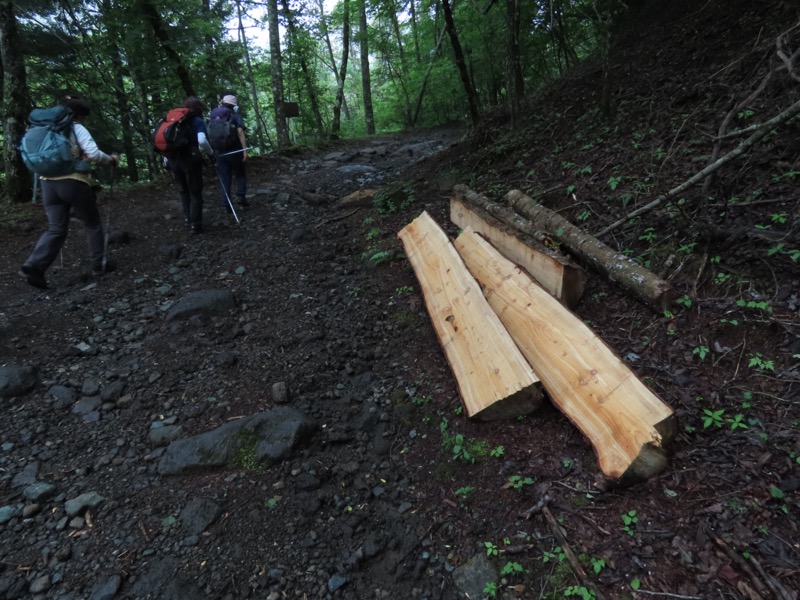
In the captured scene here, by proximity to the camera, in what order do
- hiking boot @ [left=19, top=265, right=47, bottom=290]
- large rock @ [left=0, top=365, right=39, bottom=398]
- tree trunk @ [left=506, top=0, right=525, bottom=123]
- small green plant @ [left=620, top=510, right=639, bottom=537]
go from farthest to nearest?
tree trunk @ [left=506, top=0, right=525, bottom=123] < hiking boot @ [left=19, top=265, right=47, bottom=290] < large rock @ [left=0, top=365, right=39, bottom=398] < small green plant @ [left=620, top=510, right=639, bottom=537]

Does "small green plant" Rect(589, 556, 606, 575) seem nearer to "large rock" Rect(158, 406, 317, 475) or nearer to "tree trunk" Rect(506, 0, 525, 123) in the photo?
"large rock" Rect(158, 406, 317, 475)

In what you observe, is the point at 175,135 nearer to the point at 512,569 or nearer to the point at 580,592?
the point at 512,569

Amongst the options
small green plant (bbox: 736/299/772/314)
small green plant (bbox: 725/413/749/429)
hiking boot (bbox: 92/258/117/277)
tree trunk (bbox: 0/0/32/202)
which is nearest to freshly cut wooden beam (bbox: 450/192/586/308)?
small green plant (bbox: 736/299/772/314)

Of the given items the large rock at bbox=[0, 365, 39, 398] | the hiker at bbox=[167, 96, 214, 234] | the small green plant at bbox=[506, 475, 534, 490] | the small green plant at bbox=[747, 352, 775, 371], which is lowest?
the small green plant at bbox=[506, 475, 534, 490]

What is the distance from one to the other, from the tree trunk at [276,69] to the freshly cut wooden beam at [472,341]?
10.6 meters

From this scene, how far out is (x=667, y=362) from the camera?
3.18 meters

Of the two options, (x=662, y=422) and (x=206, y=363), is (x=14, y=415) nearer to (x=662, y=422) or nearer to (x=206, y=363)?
(x=206, y=363)

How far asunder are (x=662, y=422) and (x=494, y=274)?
83.2 inches

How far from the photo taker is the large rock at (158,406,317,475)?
3.05 meters

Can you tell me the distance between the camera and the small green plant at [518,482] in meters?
2.68

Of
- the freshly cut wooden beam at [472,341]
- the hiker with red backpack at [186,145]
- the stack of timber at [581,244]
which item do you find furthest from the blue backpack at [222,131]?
the freshly cut wooden beam at [472,341]

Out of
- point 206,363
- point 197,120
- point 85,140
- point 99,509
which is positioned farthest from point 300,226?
point 99,509

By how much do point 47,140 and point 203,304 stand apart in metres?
2.60

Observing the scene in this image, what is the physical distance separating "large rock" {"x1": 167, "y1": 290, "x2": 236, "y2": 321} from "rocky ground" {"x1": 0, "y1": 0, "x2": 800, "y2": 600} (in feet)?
0.11
